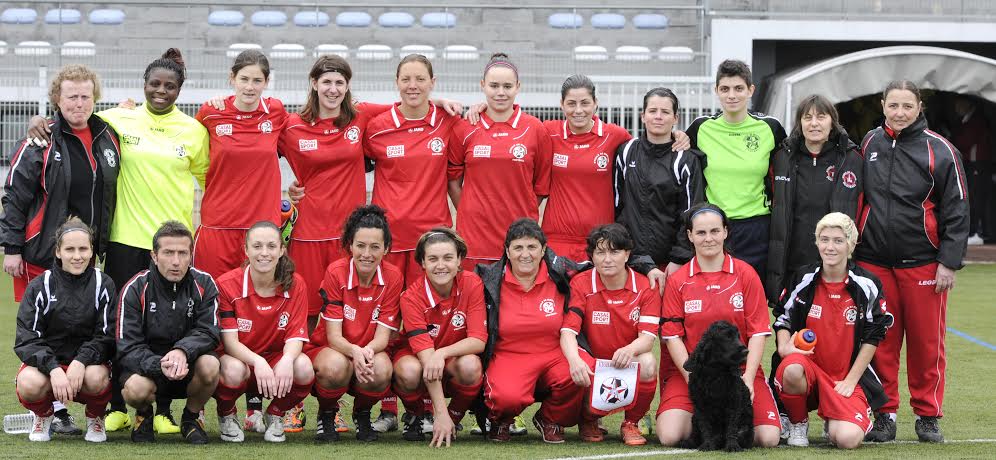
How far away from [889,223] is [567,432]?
72.4 inches

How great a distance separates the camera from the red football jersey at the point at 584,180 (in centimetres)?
625

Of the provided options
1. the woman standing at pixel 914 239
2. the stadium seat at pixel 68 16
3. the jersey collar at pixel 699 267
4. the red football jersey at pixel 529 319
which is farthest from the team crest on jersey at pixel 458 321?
the stadium seat at pixel 68 16

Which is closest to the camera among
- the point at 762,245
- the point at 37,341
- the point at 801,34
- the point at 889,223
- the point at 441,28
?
the point at 37,341

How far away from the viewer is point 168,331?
5480 millimetres

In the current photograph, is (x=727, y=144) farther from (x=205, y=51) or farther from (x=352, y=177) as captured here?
(x=205, y=51)

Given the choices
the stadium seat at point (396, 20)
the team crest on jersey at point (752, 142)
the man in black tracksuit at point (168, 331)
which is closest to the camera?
the man in black tracksuit at point (168, 331)

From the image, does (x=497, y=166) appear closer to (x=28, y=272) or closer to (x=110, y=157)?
(x=110, y=157)

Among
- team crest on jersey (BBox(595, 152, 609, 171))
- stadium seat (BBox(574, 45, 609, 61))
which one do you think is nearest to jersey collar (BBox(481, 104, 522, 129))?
team crest on jersey (BBox(595, 152, 609, 171))

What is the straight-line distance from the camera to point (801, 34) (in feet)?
50.4

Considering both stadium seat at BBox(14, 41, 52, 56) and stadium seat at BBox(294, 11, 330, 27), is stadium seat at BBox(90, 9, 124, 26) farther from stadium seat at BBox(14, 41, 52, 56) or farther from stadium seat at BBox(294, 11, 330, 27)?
stadium seat at BBox(294, 11, 330, 27)

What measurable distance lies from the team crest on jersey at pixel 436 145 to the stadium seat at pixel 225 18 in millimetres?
11162

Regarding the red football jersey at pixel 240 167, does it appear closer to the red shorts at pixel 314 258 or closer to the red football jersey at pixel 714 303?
the red shorts at pixel 314 258

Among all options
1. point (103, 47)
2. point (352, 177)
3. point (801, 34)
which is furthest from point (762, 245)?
point (103, 47)

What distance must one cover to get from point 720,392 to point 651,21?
41.1 feet
